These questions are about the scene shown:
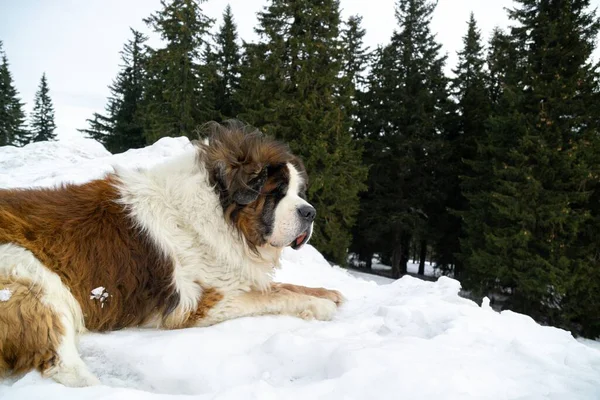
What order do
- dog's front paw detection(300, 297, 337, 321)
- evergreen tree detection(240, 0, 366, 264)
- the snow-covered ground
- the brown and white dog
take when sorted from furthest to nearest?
evergreen tree detection(240, 0, 366, 264)
dog's front paw detection(300, 297, 337, 321)
the brown and white dog
the snow-covered ground

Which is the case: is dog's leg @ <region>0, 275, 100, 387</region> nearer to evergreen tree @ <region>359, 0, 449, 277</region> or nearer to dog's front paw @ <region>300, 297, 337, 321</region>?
dog's front paw @ <region>300, 297, 337, 321</region>

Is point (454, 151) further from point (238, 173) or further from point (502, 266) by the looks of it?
point (238, 173)

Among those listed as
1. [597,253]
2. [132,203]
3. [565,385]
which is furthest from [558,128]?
[132,203]

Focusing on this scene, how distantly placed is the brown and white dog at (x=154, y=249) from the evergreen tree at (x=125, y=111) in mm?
33534

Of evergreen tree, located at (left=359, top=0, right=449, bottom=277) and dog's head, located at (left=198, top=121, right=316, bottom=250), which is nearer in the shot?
dog's head, located at (left=198, top=121, right=316, bottom=250)

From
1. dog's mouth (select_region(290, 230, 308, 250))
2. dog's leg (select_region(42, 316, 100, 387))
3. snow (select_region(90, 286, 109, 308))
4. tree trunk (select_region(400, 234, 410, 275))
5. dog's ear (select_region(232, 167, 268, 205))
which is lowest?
tree trunk (select_region(400, 234, 410, 275))

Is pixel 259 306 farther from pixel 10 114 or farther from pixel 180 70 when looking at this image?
pixel 10 114

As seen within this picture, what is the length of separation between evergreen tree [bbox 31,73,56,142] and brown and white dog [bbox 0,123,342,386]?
67871 millimetres

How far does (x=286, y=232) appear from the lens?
142 inches

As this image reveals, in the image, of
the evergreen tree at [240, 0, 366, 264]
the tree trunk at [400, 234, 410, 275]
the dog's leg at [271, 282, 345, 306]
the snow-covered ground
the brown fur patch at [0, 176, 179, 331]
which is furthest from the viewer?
the tree trunk at [400, 234, 410, 275]

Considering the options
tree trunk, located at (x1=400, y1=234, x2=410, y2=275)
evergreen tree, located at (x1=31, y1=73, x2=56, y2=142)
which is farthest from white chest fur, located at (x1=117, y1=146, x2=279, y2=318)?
evergreen tree, located at (x1=31, y1=73, x2=56, y2=142)

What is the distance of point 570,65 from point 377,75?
13.5 metres

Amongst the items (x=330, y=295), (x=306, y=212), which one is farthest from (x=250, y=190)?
(x=330, y=295)

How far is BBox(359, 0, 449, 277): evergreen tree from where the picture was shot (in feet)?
75.2
